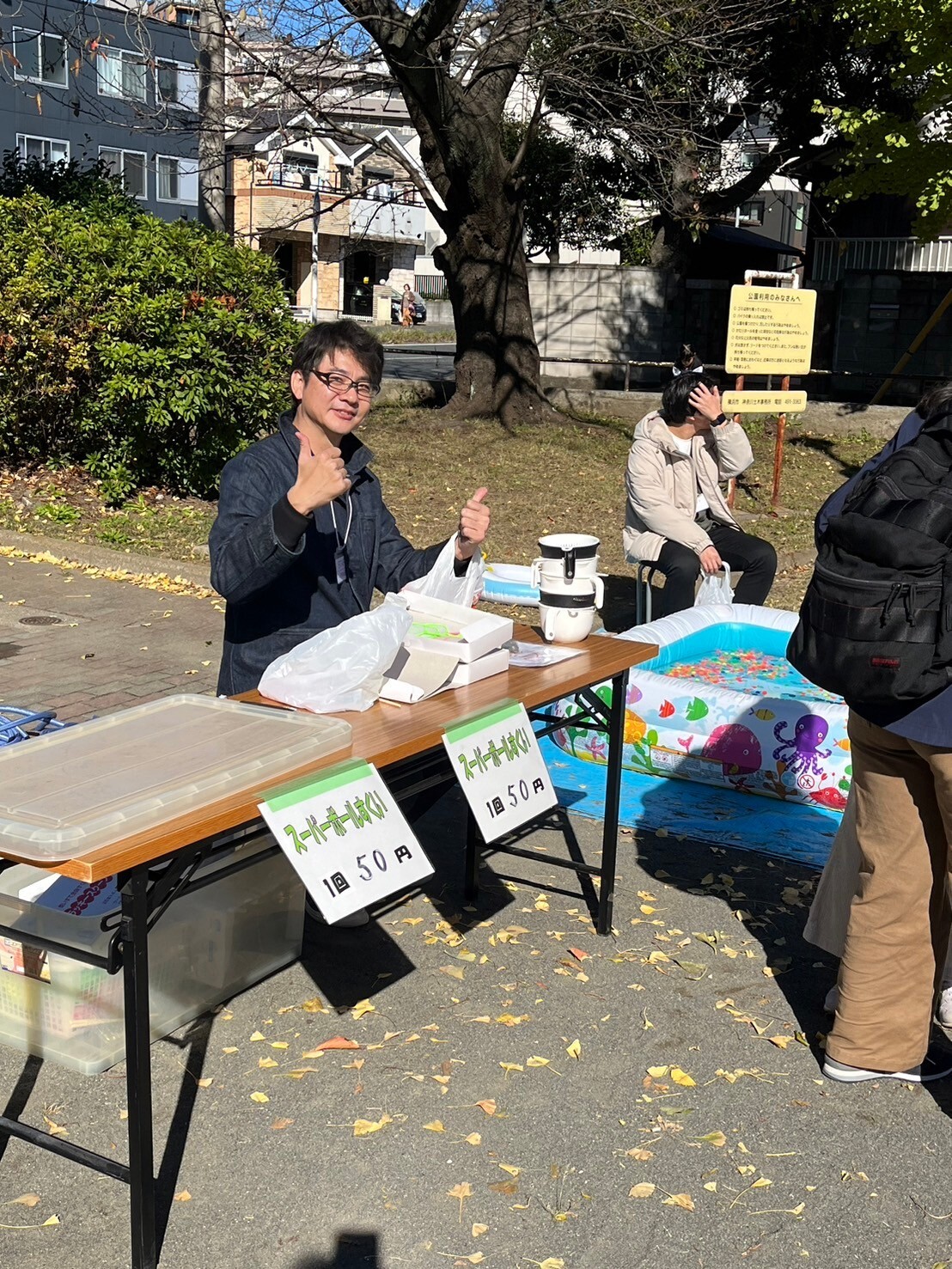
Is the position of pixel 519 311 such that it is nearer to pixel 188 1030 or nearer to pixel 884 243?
pixel 884 243

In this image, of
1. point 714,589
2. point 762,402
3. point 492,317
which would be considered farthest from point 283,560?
point 492,317

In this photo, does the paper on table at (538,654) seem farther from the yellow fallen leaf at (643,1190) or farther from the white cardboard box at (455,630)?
the yellow fallen leaf at (643,1190)

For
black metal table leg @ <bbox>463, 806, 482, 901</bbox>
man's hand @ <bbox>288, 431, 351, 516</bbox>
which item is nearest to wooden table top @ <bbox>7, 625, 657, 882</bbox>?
man's hand @ <bbox>288, 431, 351, 516</bbox>

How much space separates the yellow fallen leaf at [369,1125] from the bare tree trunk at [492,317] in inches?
455

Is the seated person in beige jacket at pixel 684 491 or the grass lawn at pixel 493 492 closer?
the seated person in beige jacket at pixel 684 491

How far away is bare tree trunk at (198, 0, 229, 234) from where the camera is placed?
36.5 feet

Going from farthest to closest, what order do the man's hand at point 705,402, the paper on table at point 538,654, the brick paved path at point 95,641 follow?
the man's hand at point 705,402
the brick paved path at point 95,641
the paper on table at point 538,654

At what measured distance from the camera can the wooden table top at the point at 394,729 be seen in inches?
87.0

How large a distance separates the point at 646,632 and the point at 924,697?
3574mm

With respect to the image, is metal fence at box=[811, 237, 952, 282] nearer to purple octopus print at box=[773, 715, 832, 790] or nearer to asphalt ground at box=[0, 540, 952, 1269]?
purple octopus print at box=[773, 715, 832, 790]

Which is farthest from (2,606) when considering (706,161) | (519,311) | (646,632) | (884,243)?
(884,243)

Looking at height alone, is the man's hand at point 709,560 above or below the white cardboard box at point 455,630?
below

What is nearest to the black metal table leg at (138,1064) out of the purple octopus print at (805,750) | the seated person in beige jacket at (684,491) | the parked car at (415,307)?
the purple octopus print at (805,750)

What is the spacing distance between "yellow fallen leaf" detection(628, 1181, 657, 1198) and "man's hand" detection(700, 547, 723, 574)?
4376mm
